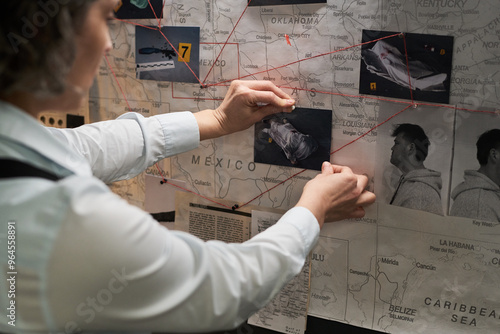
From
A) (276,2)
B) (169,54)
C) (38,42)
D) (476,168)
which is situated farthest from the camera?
(169,54)

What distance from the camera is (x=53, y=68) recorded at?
667 millimetres

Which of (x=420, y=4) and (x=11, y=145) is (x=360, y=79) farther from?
(x=11, y=145)

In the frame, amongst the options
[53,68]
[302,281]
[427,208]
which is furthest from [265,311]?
[53,68]

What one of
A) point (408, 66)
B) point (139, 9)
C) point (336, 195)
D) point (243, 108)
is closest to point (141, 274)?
point (336, 195)

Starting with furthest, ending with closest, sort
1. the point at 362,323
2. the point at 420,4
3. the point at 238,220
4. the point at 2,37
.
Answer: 1. the point at 238,220
2. the point at 362,323
3. the point at 420,4
4. the point at 2,37

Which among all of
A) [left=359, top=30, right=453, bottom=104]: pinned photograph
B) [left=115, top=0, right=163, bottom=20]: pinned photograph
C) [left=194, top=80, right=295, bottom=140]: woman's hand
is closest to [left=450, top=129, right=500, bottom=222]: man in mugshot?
[left=359, top=30, right=453, bottom=104]: pinned photograph

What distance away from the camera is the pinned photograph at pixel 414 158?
103 cm

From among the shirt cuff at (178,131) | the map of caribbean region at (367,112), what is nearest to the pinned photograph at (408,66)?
the map of caribbean region at (367,112)

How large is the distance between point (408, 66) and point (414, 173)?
229 mm

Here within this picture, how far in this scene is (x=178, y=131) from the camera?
120cm

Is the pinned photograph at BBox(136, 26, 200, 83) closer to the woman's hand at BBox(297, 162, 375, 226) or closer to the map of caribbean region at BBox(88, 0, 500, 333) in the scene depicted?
the map of caribbean region at BBox(88, 0, 500, 333)

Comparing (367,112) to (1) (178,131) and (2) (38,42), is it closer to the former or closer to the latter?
Result: (1) (178,131)

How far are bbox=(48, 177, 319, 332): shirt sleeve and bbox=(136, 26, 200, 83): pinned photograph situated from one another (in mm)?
626

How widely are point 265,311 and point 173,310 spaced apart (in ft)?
2.08
